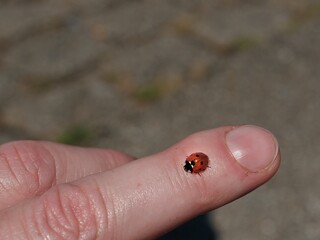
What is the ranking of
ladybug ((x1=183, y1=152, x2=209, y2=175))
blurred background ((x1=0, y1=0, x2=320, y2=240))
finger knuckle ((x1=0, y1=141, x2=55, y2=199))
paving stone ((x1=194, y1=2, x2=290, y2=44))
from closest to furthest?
ladybug ((x1=183, y1=152, x2=209, y2=175)) < finger knuckle ((x1=0, y1=141, x2=55, y2=199)) < blurred background ((x1=0, y1=0, x2=320, y2=240)) < paving stone ((x1=194, y1=2, x2=290, y2=44))

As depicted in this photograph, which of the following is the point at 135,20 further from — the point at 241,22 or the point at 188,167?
the point at 188,167

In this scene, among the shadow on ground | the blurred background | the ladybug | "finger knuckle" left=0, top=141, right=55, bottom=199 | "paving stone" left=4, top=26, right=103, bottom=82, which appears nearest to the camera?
A: the ladybug

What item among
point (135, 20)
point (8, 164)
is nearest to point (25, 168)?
point (8, 164)

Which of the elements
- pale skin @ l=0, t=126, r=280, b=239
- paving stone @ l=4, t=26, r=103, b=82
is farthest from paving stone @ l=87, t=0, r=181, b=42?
pale skin @ l=0, t=126, r=280, b=239

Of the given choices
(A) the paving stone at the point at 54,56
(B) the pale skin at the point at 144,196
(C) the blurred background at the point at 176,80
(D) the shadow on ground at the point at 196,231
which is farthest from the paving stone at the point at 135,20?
(B) the pale skin at the point at 144,196

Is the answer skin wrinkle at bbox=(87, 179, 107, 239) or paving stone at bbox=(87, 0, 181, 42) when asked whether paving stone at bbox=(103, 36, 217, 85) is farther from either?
skin wrinkle at bbox=(87, 179, 107, 239)

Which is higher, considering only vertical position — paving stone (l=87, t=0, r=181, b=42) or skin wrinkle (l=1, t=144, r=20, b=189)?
paving stone (l=87, t=0, r=181, b=42)
